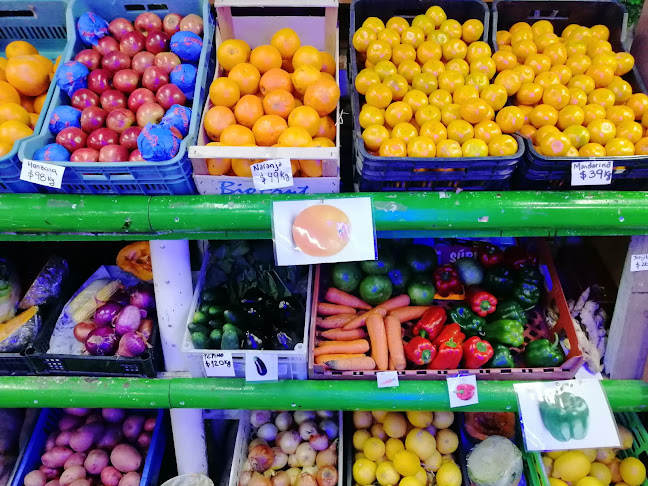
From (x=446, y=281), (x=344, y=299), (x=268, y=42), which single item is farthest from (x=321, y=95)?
(x=446, y=281)

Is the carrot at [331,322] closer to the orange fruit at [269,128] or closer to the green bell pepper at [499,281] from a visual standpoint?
the green bell pepper at [499,281]

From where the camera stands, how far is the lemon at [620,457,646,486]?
1812 millimetres

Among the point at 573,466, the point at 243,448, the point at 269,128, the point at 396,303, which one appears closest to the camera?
the point at 269,128

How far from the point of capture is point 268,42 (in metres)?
1.86

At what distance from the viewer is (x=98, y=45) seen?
1733mm

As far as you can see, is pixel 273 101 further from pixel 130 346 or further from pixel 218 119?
pixel 130 346

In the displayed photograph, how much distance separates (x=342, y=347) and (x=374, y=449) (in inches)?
18.2

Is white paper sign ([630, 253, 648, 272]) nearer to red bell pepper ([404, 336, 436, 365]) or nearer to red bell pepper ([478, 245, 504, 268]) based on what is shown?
red bell pepper ([478, 245, 504, 268])

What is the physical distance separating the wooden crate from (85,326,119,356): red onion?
682 millimetres

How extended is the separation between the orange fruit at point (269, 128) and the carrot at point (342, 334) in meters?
0.75

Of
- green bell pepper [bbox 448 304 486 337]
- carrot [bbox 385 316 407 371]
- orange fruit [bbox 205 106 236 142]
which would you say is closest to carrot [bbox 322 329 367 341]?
carrot [bbox 385 316 407 371]

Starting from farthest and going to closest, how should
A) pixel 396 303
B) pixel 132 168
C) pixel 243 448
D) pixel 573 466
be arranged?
pixel 243 448, pixel 396 303, pixel 573 466, pixel 132 168

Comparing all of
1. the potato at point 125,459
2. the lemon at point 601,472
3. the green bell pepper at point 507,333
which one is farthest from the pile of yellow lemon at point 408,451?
the potato at point 125,459

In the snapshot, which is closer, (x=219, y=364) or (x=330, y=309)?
(x=219, y=364)
